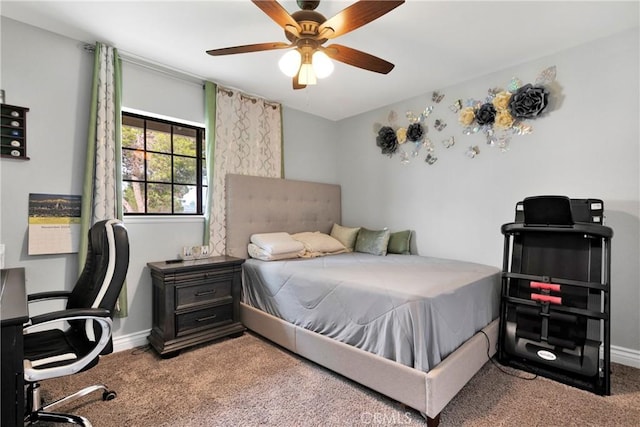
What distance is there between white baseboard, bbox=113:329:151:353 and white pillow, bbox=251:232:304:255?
1251 mm

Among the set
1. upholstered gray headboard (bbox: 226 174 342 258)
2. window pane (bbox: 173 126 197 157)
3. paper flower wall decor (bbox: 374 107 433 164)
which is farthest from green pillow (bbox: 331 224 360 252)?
window pane (bbox: 173 126 197 157)

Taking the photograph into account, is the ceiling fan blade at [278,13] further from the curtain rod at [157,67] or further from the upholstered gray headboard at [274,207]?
the upholstered gray headboard at [274,207]

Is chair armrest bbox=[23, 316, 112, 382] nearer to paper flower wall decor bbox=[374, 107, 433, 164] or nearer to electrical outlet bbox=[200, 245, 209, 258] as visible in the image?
electrical outlet bbox=[200, 245, 209, 258]

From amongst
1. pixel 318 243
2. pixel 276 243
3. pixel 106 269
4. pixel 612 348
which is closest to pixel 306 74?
pixel 106 269

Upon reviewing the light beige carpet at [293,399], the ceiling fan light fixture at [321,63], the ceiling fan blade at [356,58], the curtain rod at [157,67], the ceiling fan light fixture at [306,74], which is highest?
the curtain rod at [157,67]

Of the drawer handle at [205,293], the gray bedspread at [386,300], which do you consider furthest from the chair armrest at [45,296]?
the gray bedspread at [386,300]

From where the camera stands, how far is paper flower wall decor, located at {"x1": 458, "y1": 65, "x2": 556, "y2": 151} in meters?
2.61

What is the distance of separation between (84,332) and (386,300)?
1.64 m

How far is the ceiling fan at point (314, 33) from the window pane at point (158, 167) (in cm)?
139

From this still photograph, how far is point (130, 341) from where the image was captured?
2.61 meters

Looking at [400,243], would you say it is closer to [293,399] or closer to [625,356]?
[625,356]

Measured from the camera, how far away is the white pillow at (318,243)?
11.0 ft

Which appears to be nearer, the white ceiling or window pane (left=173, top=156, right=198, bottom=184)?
the white ceiling

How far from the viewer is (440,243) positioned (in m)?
3.30
